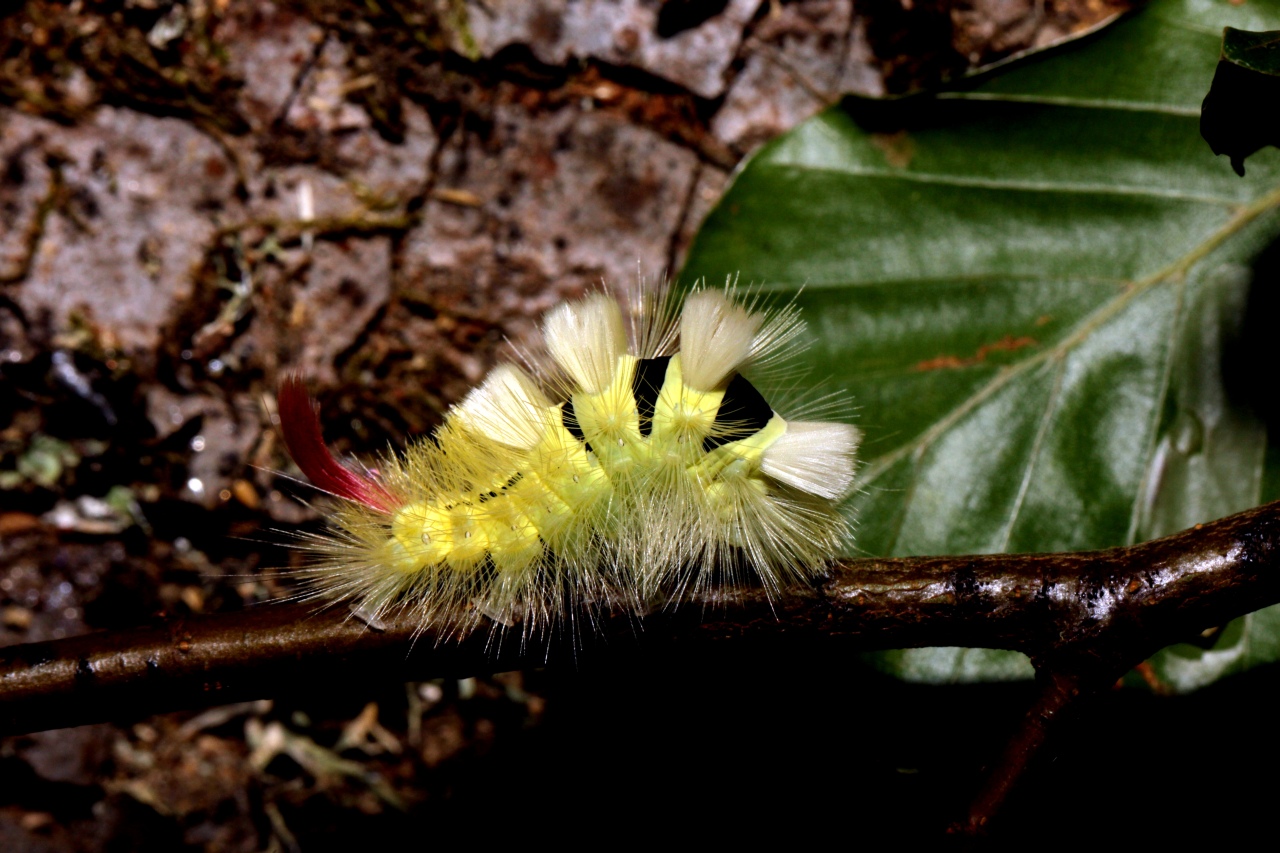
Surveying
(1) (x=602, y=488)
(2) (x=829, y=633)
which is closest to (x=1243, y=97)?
(2) (x=829, y=633)

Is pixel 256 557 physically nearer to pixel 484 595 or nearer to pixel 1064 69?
pixel 484 595

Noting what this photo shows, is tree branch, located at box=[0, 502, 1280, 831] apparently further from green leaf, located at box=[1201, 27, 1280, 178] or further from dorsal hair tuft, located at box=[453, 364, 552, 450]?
green leaf, located at box=[1201, 27, 1280, 178]

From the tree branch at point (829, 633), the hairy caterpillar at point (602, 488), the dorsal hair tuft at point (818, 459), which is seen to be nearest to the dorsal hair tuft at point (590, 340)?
the hairy caterpillar at point (602, 488)

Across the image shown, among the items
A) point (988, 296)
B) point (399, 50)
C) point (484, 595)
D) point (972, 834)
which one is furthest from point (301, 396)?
point (399, 50)

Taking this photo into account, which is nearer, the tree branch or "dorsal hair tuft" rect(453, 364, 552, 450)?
the tree branch

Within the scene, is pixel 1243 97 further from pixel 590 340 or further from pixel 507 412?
pixel 507 412

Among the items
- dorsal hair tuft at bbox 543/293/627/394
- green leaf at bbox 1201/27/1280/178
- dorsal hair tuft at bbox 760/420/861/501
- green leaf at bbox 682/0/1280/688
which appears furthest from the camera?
green leaf at bbox 682/0/1280/688

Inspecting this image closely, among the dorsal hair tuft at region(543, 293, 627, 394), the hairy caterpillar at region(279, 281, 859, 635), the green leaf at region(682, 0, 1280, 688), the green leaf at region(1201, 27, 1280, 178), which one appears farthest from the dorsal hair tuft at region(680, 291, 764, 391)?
the green leaf at region(1201, 27, 1280, 178)
